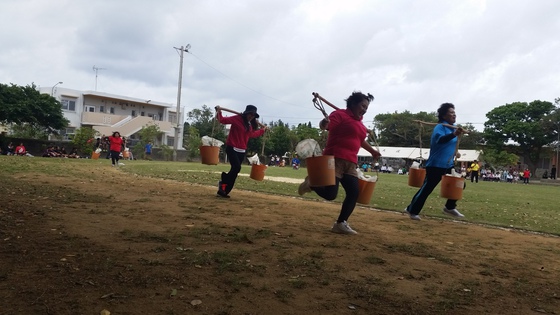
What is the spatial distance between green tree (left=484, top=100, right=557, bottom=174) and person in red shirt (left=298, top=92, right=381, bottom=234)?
58.4m

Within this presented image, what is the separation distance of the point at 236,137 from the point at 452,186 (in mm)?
3933

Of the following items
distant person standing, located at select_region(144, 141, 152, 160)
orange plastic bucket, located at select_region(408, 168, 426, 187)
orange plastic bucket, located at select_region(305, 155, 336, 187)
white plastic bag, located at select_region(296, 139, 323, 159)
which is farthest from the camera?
distant person standing, located at select_region(144, 141, 152, 160)

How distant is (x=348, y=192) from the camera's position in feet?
19.7

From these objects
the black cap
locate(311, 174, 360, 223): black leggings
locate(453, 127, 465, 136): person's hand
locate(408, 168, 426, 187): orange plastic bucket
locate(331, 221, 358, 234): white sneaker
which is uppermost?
the black cap

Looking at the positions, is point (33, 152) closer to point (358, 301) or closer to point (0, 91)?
point (0, 91)

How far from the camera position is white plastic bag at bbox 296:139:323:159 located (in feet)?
18.8

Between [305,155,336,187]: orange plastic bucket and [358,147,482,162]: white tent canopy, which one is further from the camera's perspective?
[358,147,482,162]: white tent canopy

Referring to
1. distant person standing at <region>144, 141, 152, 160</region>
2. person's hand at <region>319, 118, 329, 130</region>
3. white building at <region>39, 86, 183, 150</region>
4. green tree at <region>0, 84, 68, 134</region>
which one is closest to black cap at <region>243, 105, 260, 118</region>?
person's hand at <region>319, 118, 329, 130</region>

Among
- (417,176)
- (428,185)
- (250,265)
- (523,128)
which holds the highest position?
(523,128)

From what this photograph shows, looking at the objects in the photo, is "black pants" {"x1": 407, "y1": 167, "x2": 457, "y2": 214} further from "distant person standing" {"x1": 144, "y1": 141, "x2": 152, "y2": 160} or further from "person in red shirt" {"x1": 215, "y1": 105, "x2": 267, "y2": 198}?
"distant person standing" {"x1": 144, "y1": 141, "x2": 152, "y2": 160}

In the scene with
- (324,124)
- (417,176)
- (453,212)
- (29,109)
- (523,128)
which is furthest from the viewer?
(523,128)

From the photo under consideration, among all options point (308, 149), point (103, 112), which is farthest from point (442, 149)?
point (103, 112)

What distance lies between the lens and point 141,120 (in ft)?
172

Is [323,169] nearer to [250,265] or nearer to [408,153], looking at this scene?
[250,265]
